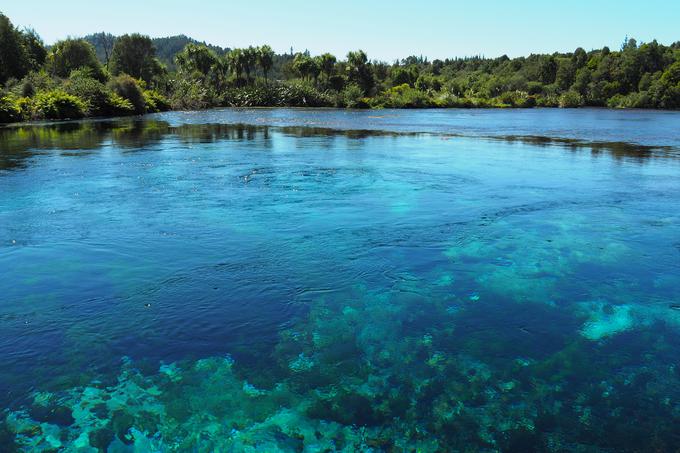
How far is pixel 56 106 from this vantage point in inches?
2216

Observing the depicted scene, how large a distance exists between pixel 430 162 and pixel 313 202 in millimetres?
11374

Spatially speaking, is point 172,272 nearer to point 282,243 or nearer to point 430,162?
point 282,243

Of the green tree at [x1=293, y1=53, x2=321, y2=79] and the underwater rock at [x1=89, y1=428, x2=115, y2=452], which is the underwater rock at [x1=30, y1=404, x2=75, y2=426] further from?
the green tree at [x1=293, y1=53, x2=321, y2=79]

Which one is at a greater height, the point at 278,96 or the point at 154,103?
the point at 278,96

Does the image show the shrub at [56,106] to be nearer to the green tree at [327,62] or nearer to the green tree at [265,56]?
the green tree at [265,56]

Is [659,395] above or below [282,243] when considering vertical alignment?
below

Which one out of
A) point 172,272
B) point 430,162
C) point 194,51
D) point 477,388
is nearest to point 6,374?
point 172,272

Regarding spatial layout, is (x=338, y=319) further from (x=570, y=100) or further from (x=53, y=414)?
(x=570, y=100)

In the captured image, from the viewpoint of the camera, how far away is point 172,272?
1047cm

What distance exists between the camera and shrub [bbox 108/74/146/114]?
233 feet

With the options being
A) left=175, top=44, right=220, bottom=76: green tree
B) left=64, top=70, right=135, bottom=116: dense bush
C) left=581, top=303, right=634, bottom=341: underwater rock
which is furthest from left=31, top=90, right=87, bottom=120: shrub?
left=581, top=303, right=634, bottom=341: underwater rock

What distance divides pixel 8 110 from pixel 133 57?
63.6 m

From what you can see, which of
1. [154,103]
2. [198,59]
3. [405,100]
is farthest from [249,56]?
[154,103]

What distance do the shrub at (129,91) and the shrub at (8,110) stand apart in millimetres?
19488
